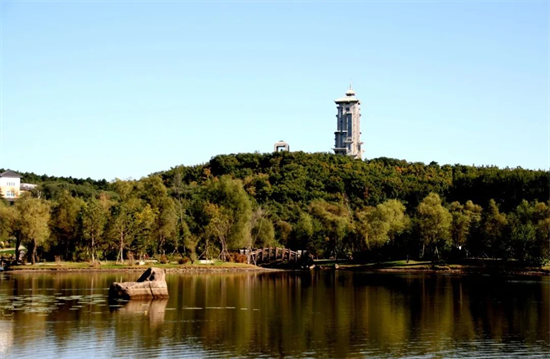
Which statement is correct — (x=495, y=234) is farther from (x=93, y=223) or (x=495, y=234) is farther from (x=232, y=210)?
(x=93, y=223)

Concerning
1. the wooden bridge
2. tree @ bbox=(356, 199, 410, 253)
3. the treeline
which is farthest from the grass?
tree @ bbox=(356, 199, 410, 253)

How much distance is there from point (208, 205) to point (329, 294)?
4122 centimetres

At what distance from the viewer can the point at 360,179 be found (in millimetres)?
164250

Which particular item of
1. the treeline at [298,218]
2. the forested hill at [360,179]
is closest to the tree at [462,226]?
the treeline at [298,218]

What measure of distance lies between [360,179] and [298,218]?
30917mm

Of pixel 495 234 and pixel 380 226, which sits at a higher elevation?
pixel 380 226

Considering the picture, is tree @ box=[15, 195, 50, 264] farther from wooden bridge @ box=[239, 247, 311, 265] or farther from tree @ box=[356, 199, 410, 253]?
tree @ box=[356, 199, 410, 253]

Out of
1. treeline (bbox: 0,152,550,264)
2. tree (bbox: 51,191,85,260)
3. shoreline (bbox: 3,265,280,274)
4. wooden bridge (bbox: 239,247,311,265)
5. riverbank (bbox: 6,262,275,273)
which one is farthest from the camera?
wooden bridge (bbox: 239,247,311,265)

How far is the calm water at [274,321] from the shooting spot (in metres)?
37.1

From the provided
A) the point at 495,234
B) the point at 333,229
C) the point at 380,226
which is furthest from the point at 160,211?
the point at 495,234

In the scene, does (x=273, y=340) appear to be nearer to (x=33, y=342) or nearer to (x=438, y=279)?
(x=33, y=342)

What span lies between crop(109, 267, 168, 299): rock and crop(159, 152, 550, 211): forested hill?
275 feet

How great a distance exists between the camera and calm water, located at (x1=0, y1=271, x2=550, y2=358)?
122ft

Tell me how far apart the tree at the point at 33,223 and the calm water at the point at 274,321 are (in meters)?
14.7
